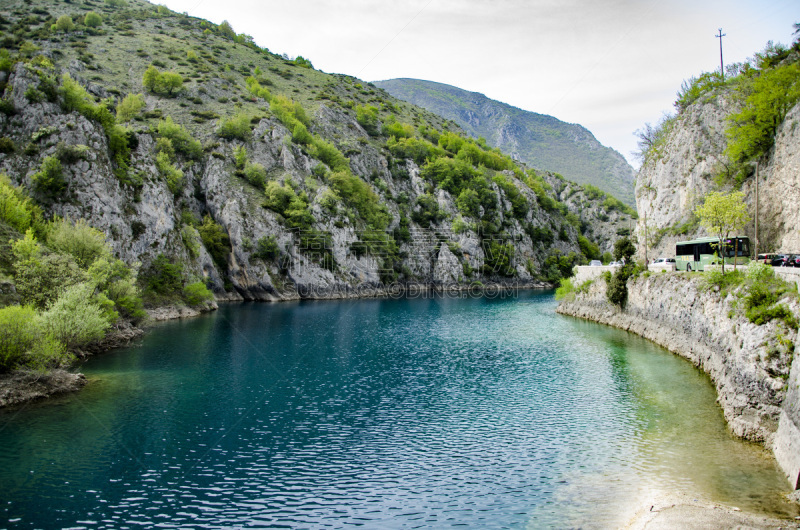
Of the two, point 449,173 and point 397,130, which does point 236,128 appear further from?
point 449,173

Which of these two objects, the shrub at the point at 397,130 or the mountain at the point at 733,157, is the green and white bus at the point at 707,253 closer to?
the mountain at the point at 733,157

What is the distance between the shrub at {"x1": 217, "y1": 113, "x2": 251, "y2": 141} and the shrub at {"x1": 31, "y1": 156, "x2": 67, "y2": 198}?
139 ft

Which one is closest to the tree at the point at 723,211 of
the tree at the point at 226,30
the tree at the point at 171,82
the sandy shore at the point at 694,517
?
the sandy shore at the point at 694,517

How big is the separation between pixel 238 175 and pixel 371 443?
8304 cm

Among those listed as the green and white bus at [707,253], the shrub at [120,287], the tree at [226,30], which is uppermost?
the tree at [226,30]

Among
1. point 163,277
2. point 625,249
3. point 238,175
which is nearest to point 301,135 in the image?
point 238,175

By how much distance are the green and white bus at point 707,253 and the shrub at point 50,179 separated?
242ft

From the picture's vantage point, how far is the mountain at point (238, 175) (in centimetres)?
6259

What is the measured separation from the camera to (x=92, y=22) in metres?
120

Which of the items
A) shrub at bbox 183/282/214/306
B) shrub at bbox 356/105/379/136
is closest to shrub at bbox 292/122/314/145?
shrub at bbox 356/105/379/136

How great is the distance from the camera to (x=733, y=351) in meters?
26.3

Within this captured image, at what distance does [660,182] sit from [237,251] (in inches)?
2822

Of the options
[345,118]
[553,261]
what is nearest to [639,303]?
[553,261]

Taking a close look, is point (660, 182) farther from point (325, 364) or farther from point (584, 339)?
point (325, 364)
